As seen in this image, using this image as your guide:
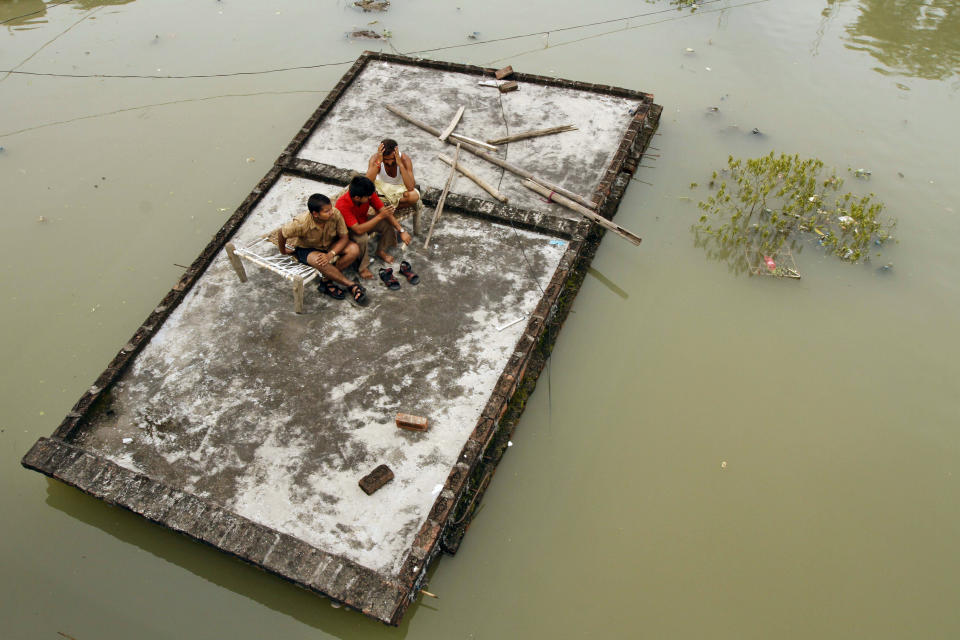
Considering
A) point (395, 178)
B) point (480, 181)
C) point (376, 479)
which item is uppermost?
point (395, 178)

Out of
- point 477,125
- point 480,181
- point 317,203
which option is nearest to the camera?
point 317,203

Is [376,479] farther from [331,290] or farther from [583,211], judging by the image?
[583,211]

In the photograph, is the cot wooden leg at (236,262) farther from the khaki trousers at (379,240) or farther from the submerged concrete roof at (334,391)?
the khaki trousers at (379,240)

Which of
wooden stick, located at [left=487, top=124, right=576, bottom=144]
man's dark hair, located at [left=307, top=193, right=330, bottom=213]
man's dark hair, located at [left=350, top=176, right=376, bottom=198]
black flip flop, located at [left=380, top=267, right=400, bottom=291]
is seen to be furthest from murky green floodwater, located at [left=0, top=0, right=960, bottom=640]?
man's dark hair, located at [left=307, top=193, right=330, bottom=213]

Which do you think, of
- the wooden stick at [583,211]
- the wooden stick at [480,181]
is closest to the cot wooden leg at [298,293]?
the wooden stick at [480,181]

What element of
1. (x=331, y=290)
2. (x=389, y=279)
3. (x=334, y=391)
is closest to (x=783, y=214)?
(x=389, y=279)

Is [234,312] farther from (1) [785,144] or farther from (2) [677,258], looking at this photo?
(1) [785,144]
